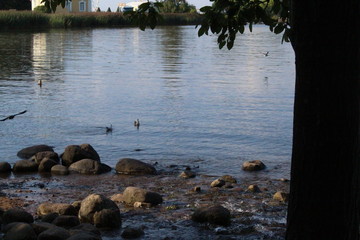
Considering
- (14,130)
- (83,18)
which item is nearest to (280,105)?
(14,130)

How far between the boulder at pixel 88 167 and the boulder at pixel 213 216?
11.7 feet

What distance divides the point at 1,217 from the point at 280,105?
42.0ft

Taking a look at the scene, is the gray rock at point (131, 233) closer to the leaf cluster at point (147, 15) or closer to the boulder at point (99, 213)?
the boulder at point (99, 213)

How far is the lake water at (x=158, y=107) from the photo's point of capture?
44.9 feet

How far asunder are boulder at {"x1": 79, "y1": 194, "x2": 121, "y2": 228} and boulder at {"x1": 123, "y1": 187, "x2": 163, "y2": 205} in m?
0.83

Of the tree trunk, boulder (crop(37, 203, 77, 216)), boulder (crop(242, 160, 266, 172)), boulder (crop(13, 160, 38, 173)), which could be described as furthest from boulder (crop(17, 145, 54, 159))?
the tree trunk

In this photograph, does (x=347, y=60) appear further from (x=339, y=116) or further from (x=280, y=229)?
(x=280, y=229)

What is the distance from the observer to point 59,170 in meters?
11.6

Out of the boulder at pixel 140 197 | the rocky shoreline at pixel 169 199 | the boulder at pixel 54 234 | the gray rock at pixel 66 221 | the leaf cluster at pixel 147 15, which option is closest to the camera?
the leaf cluster at pixel 147 15

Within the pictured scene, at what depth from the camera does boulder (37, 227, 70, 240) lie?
22.8 feet

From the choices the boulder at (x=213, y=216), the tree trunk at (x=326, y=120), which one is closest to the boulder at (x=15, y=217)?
the boulder at (x=213, y=216)

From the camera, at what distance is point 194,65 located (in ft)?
104

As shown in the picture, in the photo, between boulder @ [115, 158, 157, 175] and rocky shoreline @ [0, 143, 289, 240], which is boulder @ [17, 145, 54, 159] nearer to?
rocky shoreline @ [0, 143, 289, 240]

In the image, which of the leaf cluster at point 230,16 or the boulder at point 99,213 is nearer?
the leaf cluster at point 230,16
